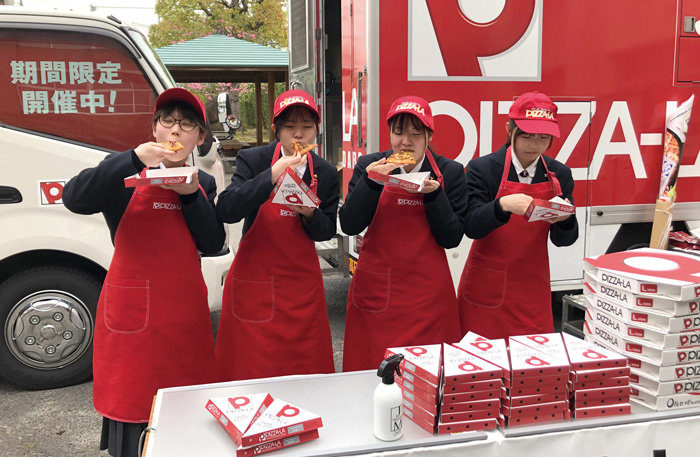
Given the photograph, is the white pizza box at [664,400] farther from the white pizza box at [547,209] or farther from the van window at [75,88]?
the van window at [75,88]

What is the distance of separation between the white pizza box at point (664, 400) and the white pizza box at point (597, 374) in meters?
0.13

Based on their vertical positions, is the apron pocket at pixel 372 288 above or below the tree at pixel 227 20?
below

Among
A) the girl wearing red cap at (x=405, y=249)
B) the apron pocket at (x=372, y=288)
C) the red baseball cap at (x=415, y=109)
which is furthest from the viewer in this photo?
the apron pocket at (x=372, y=288)

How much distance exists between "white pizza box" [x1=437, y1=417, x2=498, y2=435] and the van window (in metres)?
3.32

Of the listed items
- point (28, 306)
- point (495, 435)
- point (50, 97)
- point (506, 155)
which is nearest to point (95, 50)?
point (50, 97)

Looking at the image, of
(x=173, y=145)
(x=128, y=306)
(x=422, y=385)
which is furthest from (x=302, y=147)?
(x=422, y=385)

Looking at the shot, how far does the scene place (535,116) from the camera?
8.71 feet

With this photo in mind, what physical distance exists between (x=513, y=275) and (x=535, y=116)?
29.8 inches

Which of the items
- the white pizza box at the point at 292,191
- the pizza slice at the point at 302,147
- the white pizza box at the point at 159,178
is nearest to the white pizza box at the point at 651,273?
the white pizza box at the point at 292,191

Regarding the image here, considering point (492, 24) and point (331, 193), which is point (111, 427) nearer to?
point (331, 193)

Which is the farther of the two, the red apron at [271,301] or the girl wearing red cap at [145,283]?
the red apron at [271,301]

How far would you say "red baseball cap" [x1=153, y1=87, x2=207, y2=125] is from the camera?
2.40m

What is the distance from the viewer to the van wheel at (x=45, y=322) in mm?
4164

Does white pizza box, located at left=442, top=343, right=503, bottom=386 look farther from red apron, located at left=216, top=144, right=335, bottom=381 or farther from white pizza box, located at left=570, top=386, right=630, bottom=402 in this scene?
red apron, located at left=216, top=144, right=335, bottom=381
